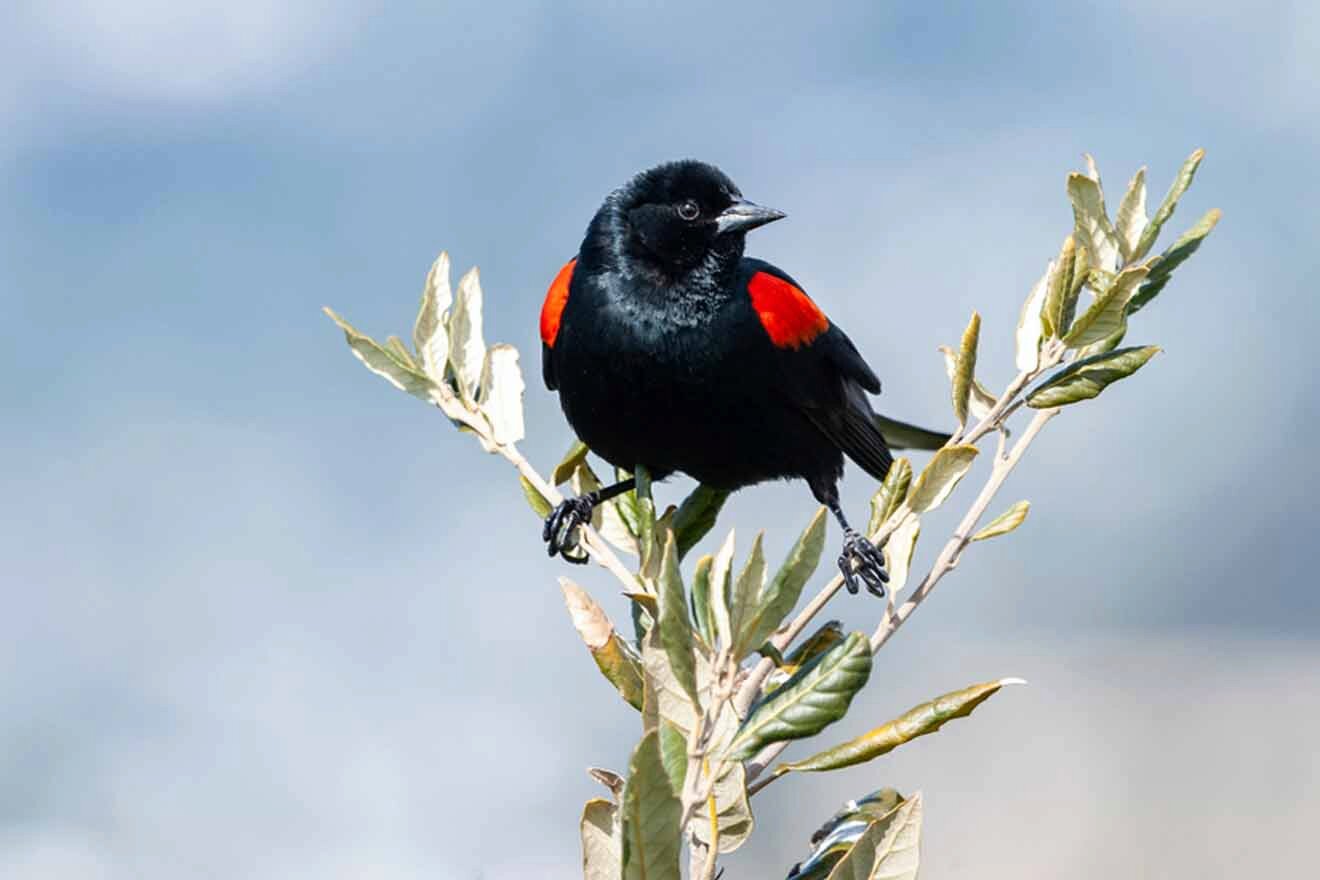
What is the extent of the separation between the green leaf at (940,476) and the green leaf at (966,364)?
0.73 feet

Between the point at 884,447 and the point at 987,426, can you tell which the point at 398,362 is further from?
the point at 884,447

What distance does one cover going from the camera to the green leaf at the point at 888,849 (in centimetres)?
170

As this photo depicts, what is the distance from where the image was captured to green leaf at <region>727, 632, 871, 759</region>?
162cm

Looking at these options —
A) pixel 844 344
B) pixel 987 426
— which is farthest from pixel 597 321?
pixel 987 426

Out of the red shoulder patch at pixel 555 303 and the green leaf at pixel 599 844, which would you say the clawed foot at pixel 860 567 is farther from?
the green leaf at pixel 599 844

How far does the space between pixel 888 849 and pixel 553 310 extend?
7.20 ft

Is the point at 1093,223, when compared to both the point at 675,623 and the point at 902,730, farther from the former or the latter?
the point at 675,623

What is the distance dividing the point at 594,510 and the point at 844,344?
1.40m

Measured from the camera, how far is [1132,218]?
230 centimetres

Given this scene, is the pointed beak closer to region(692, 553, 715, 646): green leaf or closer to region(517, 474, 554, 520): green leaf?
region(517, 474, 554, 520): green leaf

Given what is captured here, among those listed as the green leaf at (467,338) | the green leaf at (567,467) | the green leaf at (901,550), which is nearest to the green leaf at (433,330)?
the green leaf at (467,338)

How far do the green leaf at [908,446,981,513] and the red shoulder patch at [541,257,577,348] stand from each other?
1.72 m

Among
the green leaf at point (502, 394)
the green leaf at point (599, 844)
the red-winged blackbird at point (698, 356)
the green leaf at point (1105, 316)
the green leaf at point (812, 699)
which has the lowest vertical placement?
the green leaf at point (599, 844)

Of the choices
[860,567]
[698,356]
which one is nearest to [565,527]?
[698,356]
